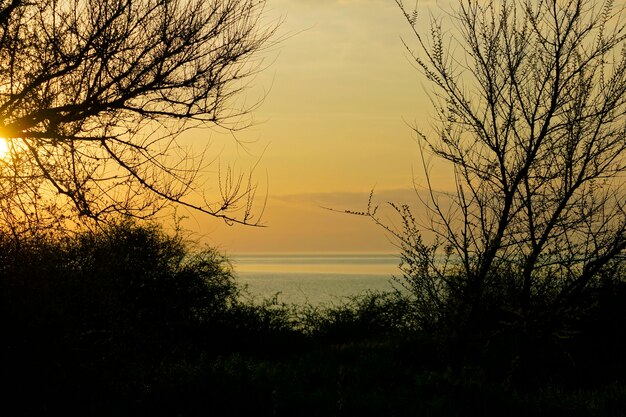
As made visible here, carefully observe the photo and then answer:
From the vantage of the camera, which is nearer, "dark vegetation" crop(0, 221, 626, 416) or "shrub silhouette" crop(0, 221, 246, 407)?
"dark vegetation" crop(0, 221, 626, 416)

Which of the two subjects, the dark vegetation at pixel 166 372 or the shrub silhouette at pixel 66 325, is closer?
the dark vegetation at pixel 166 372

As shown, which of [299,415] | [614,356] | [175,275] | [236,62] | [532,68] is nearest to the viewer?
[299,415]

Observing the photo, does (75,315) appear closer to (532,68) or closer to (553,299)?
(553,299)

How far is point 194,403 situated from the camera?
27.2 feet

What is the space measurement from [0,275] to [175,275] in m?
8.19

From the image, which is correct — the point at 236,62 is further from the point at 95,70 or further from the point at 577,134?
the point at 577,134

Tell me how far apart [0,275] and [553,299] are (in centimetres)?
661

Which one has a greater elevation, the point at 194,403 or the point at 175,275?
the point at 175,275

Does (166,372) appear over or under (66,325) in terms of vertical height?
under

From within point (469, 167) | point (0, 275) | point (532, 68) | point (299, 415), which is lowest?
point (299, 415)

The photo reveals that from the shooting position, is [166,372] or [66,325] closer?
[66,325]

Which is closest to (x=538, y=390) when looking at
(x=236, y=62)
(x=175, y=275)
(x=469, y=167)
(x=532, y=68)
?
(x=469, y=167)

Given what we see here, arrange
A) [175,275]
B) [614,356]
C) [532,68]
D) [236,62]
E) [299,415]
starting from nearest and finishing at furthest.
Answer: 1. [299,415]
2. [532,68]
3. [236,62]
4. [614,356]
5. [175,275]

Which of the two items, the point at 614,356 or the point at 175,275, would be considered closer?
the point at 614,356
